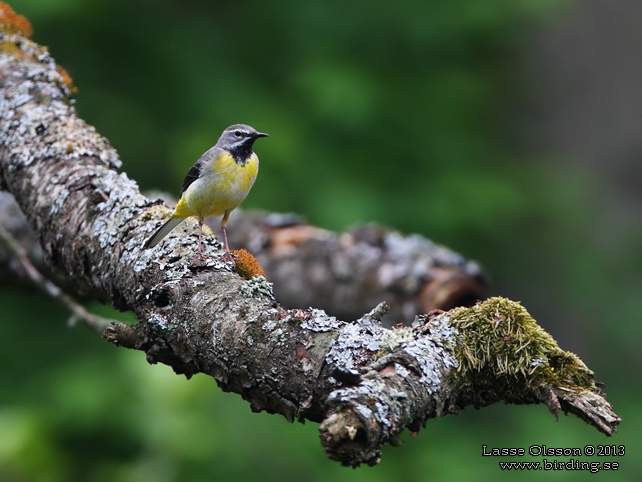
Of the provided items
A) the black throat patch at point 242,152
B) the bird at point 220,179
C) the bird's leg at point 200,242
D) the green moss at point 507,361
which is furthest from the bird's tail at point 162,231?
the green moss at point 507,361

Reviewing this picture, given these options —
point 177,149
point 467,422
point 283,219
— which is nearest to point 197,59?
point 177,149

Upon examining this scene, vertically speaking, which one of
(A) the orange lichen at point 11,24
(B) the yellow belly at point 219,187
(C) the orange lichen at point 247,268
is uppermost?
(A) the orange lichen at point 11,24

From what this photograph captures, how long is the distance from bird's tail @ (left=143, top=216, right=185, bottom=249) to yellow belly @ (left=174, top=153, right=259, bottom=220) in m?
0.50

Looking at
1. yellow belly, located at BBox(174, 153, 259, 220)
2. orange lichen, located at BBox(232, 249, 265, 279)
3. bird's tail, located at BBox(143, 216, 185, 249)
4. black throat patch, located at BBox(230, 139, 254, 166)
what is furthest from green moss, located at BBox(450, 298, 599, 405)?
black throat patch, located at BBox(230, 139, 254, 166)

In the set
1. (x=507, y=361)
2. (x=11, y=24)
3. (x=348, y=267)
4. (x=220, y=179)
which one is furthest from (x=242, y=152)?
(x=507, y=361)

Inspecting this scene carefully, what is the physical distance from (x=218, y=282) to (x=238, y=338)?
289 millimetres

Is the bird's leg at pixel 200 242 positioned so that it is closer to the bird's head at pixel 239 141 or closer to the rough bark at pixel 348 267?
the bird's head at pixel 239 141

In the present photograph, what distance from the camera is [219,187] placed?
3375mm

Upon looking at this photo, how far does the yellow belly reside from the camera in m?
3.29

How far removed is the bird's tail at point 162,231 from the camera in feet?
7.97

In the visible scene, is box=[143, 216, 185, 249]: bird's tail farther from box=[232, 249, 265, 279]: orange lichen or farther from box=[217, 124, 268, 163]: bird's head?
box=[217, 124, 268, 163]: bird's head

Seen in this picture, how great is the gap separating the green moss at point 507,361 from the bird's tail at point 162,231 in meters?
1.16

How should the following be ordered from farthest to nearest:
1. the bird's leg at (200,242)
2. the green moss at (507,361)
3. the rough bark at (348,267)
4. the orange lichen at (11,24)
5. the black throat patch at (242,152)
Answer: the rough bark at (348,267)
the orange lichen at (11,24)
the black throat patch at (242,152)
the bird's leg at (200,242)
the green moss at (507,361)

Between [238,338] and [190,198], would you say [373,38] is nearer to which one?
[190,198]
